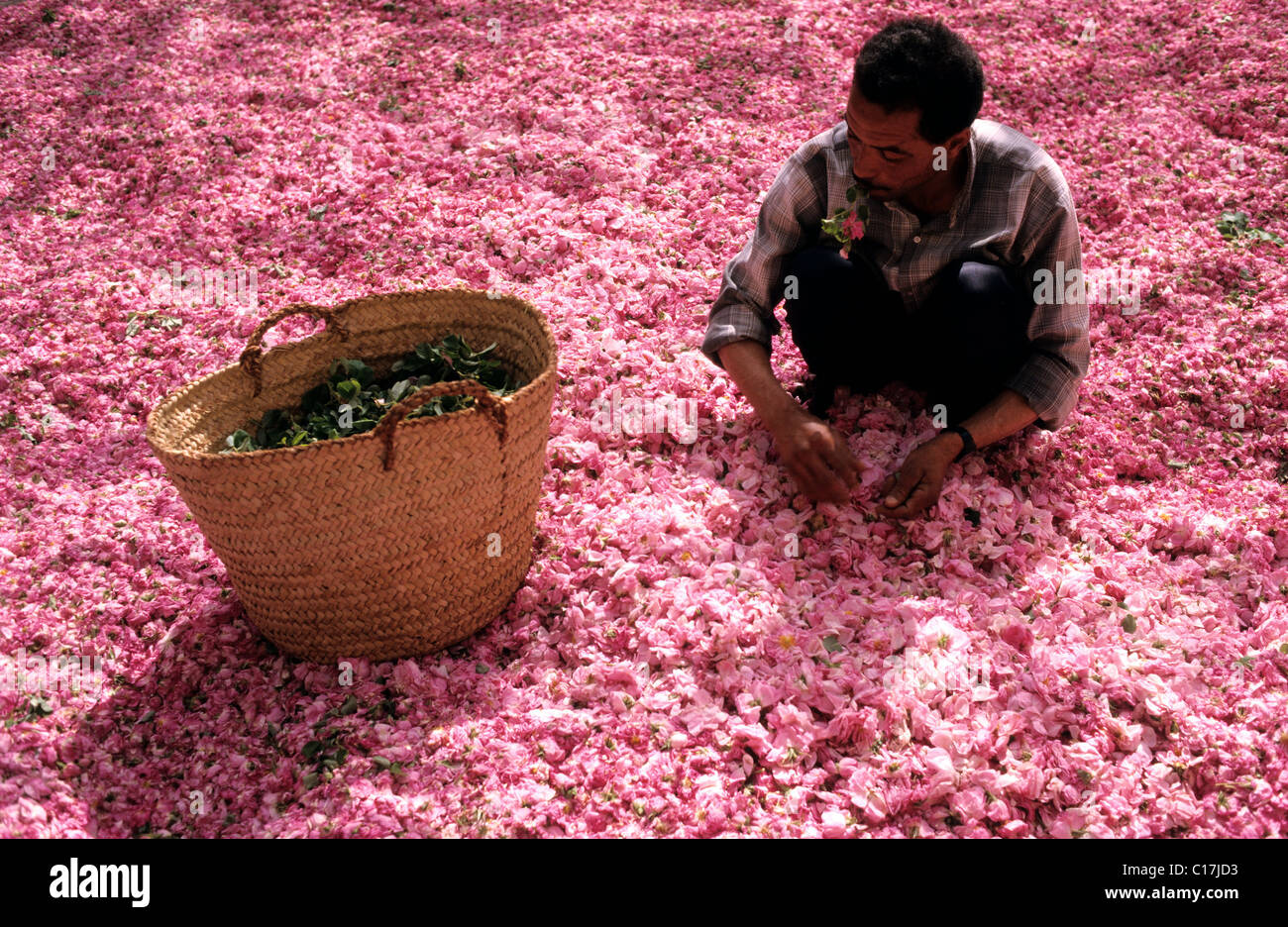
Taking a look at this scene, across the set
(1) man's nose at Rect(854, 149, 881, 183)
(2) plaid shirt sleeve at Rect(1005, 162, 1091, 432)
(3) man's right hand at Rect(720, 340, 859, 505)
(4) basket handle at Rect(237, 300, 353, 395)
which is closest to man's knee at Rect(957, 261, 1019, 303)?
(2) plaid shirt sleeve at Rect(1005, 162, 1091, 432)

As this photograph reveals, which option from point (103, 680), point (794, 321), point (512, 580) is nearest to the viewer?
point (103, 680)

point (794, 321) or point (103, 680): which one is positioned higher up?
point (794, 321)

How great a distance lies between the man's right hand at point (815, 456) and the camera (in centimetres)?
303

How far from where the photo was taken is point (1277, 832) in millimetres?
2283

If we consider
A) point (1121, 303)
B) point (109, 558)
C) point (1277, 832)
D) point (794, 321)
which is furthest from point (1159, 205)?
point (109, 558)

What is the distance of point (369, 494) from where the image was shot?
2.42 metres

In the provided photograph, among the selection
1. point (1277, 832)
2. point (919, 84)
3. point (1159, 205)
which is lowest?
point (1277, 832)

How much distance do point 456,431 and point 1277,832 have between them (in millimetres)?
2216

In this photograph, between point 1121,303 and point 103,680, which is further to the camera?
point 1121,303

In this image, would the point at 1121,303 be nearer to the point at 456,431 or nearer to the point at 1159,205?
the point at 1159,205

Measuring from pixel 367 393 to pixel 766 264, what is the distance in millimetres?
1354

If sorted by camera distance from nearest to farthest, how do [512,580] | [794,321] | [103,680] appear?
[103,680] → [512,580] → [794,321]

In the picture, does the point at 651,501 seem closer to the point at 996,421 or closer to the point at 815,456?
the point at 815,456

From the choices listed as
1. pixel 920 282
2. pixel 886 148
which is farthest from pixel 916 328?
pixel 886 148
